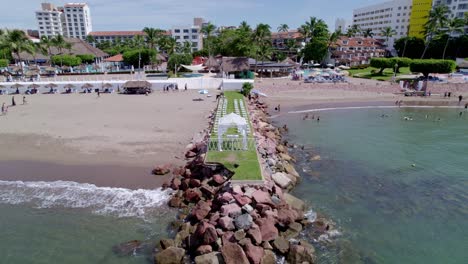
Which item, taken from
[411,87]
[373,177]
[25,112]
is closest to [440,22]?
[411,87]

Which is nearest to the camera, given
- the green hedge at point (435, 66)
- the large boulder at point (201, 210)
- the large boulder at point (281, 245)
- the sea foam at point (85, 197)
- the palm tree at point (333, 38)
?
the large boulder at point (281, 245)

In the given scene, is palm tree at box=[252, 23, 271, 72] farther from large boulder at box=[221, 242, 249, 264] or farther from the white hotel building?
the white hotel building

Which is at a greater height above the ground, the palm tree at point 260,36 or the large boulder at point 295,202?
the palm tree at point 260,36

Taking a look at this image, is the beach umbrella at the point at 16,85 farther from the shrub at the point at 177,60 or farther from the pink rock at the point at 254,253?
Answer: the pink rock at the point at 254,253

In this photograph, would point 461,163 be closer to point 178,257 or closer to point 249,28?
point 178,257

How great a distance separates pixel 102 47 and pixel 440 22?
11225 cm

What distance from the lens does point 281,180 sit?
64.3 feet

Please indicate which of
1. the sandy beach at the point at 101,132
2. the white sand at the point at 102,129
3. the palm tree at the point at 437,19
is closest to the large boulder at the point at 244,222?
the sandy beach at the point at 101,132

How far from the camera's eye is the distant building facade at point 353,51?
98.6 metres

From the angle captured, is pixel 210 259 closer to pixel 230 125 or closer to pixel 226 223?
pixel 226 223

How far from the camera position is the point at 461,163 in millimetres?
25141

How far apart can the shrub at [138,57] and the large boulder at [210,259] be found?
244ft

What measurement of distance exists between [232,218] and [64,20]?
220m

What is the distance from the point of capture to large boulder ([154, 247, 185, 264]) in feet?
43.0
